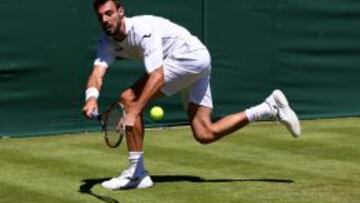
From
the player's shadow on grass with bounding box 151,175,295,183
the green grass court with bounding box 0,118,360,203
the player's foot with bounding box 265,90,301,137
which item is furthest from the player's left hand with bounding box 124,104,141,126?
the player's foot with bounding box 265,90,301,137

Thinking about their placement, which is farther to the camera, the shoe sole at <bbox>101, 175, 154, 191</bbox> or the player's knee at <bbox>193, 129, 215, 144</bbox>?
the player's knee at <bbox>193, 129, 215, 144</bbox>

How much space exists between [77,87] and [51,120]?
0.53m

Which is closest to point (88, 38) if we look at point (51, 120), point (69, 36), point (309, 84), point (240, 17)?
point (69, 36)

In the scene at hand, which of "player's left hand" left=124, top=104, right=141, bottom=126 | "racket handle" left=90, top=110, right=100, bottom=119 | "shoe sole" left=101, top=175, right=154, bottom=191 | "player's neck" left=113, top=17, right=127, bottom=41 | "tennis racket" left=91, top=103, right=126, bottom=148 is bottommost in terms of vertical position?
"shoe sole" left=101, top=175, right=154, bottom=191

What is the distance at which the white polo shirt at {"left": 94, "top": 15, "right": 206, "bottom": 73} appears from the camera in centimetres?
677

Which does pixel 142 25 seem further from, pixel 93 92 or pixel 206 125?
pixel 206 125

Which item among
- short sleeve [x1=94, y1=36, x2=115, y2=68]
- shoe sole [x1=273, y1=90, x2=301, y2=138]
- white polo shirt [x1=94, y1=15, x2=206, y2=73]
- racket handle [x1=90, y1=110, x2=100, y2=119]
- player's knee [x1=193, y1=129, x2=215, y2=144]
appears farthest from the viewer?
shoe sole [x1=273, y1=90, x2=301, y2=138]

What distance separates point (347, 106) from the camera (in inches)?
522

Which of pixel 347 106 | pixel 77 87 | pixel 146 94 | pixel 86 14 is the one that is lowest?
pixel 347 106

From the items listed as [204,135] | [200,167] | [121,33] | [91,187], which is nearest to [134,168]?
[91,187]

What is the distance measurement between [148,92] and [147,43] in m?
0.44

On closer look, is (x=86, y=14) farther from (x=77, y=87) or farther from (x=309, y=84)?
(x=309, y=84)

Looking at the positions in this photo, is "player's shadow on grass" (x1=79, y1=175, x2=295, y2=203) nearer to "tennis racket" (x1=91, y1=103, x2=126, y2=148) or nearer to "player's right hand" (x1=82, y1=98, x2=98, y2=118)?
"tennis racket" (x1=91, y1=103, x2=126, y2=148)

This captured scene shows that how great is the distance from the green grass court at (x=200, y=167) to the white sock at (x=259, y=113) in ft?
1.72
